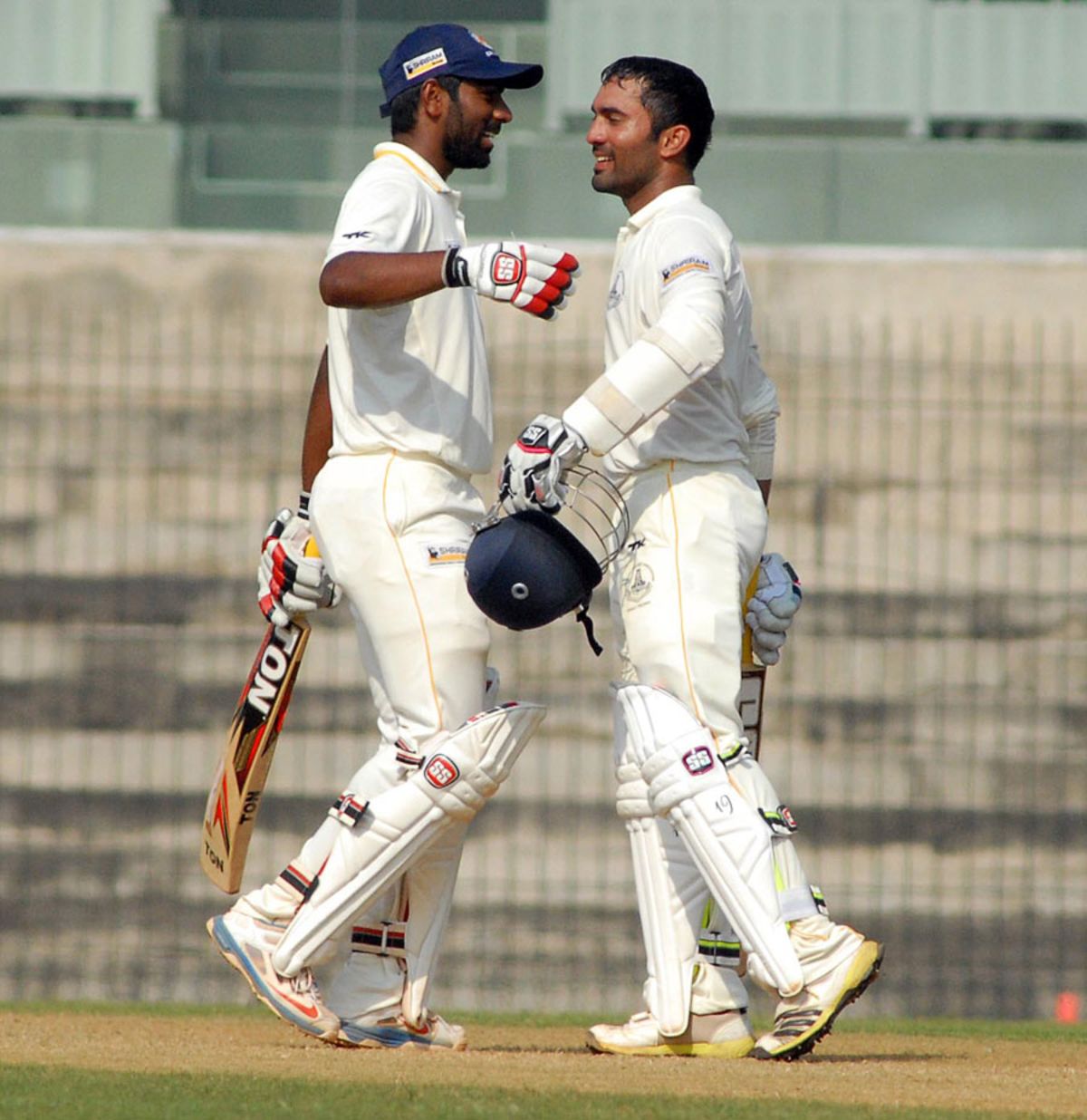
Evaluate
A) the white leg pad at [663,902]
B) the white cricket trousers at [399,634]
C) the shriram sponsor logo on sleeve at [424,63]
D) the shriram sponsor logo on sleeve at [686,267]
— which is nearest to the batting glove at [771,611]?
the white leg pad at [663,902]

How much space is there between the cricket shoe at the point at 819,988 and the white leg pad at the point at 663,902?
0.25m

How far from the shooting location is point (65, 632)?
9359mm

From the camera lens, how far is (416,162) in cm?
554

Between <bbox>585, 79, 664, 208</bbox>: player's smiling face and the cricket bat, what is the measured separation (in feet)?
3.45

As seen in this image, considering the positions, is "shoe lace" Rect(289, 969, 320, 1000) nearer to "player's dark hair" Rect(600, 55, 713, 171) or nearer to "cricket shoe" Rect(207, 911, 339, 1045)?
"cricket shoe" Rect(207, 911, 339, 1045)

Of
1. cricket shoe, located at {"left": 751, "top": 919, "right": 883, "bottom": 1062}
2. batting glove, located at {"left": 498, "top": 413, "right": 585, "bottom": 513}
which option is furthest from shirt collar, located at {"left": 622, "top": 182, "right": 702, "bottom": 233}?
cricket shoe, located at {"left": 751, "top": 919, "right": 883, "bottom": 1062}

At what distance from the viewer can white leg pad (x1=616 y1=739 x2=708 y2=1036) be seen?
16.9ft

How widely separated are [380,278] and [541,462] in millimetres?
615

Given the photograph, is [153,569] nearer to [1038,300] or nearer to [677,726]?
[1038,300]

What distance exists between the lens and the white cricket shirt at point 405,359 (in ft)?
17.5

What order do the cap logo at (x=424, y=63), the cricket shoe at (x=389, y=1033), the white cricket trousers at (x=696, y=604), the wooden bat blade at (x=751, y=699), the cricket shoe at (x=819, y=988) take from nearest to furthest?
1. the cricket shoe at (x=819, y=988)
2. the white cricket trousers at (x=696, y=604)
3. the cricket shoe at (x=389, y=1033)
4. the cap logo at (x=424, y=63)
5. the wooden bat blade at (x=751, y=699)

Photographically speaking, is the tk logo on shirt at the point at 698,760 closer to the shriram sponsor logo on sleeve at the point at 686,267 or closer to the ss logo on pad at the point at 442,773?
the ss logo on pad at the point at 442,773

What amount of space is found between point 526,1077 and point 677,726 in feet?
2.94

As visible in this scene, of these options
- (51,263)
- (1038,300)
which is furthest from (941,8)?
(51,263)
